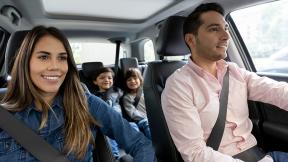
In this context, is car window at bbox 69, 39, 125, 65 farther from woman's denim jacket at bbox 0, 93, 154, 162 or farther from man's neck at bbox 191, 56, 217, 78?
woman's denim jacket at bbox 0, 93, 154, 162

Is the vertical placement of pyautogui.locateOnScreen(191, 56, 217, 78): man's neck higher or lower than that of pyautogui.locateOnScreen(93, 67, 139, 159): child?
higher

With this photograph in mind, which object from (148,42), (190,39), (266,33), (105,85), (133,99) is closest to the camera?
(190,39)

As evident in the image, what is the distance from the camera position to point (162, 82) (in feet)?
6.15

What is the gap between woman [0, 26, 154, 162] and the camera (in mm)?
1320

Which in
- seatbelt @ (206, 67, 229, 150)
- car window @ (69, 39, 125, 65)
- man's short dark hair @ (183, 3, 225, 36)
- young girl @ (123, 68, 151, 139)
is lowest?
young girl @ (123, 68, 151, 139)

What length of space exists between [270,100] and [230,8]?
102 centimetres

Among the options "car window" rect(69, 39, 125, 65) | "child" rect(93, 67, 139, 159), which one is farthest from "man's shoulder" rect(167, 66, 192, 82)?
"car window" rect(69, 39, 125, 65)

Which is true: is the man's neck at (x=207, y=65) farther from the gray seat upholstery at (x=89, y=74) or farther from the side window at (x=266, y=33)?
the gray seat upholstery at (x=89, y=74)

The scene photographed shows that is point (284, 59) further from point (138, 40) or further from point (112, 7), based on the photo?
point (138, 40)

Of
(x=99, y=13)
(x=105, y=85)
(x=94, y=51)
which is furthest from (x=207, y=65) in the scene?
(x=94, y=51)

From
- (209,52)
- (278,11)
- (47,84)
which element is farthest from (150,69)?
(278,11)

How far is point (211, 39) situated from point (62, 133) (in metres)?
1.02

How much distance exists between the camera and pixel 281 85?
5.60 ft

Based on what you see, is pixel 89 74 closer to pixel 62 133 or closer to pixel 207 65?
pixel 207 65
